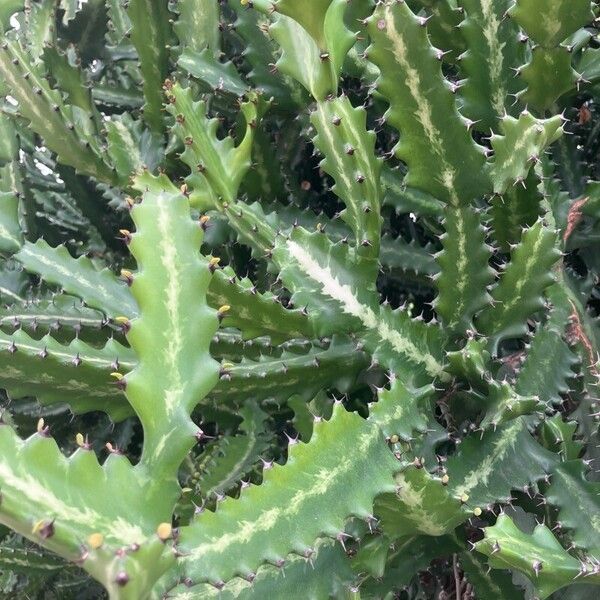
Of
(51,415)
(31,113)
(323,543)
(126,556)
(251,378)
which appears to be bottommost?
(51,415)

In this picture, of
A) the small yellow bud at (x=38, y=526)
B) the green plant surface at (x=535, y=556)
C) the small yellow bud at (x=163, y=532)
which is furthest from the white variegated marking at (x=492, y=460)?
the small yellow bud at (x=38, y=526)

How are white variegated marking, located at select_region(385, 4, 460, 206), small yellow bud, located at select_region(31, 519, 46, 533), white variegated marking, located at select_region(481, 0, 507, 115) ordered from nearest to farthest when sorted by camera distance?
small yellow bud, located at select_region(31, 519, 46, 533), white variegated marking, located at select_region(385, 4, 460, 206), white variegated marking, located at select_region(481, 0, 507, 115)

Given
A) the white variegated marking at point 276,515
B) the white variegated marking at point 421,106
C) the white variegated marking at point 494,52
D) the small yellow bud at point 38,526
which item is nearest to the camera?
the small yellow bud at point 38,526

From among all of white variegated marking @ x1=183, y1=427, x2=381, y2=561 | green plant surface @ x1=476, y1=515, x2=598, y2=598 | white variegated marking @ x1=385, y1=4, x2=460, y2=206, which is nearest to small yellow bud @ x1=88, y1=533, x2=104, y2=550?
white variegated marking @ x1=183, y1=427, x2=381, y2=561

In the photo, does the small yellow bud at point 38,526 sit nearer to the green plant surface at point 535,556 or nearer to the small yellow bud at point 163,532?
the small yellow bud at point 163,532

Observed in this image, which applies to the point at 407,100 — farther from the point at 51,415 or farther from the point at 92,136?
the point at 51,415

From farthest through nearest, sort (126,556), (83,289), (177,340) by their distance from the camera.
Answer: (83,289) → (177,340) → (126,556)

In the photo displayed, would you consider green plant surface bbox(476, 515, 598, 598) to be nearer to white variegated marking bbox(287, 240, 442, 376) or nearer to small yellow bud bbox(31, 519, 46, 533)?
white variegated marking bbox(287, 240, 442, 376)

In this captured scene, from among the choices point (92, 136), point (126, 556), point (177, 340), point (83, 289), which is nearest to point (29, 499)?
point (126, 556)

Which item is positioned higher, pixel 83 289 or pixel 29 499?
pixel 29 499
